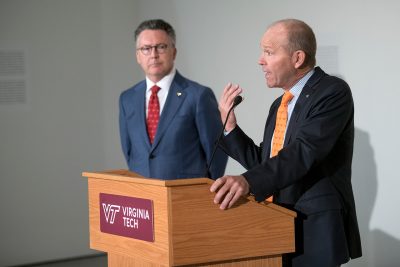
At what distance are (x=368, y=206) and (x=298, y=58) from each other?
2.50m

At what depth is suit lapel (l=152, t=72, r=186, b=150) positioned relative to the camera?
4.41 meters

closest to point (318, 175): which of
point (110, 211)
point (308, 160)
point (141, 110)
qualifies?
point (308, 160)

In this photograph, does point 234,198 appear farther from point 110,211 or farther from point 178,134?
point 178,134

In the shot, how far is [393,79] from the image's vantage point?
4.93 meters

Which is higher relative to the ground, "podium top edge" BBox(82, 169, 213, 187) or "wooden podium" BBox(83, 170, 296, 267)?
"podium top edge" BBox(82, 169, 213, 187)

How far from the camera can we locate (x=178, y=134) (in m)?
4.40

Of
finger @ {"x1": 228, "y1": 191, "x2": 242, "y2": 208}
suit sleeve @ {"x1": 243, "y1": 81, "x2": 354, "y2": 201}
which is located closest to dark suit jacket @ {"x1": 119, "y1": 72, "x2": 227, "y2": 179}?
suit sleeve @ {"x1": 243, "y1": 81, "x2": 354, "y2": 201}

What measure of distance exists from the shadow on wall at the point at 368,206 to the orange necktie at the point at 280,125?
2.28 metres

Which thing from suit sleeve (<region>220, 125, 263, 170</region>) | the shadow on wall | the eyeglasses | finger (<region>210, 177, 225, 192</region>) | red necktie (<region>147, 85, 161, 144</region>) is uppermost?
the eyeglasses

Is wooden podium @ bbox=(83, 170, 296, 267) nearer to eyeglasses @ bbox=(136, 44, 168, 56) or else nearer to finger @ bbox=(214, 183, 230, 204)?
finger @ bbox=(214, 183, 230, 204)

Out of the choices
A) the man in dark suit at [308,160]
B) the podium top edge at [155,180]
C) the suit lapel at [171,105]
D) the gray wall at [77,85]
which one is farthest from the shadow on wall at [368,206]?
the podium top edge at [155,180]

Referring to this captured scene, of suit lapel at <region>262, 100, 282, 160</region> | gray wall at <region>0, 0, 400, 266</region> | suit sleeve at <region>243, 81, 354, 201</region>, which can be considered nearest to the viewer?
suit sleeve at <region>243, 81, 354, 201</region>

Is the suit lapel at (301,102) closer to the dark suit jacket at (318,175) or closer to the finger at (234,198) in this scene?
the dark suit jacket at (318,175)

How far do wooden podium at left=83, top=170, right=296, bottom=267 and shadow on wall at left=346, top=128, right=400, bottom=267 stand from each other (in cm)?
262
